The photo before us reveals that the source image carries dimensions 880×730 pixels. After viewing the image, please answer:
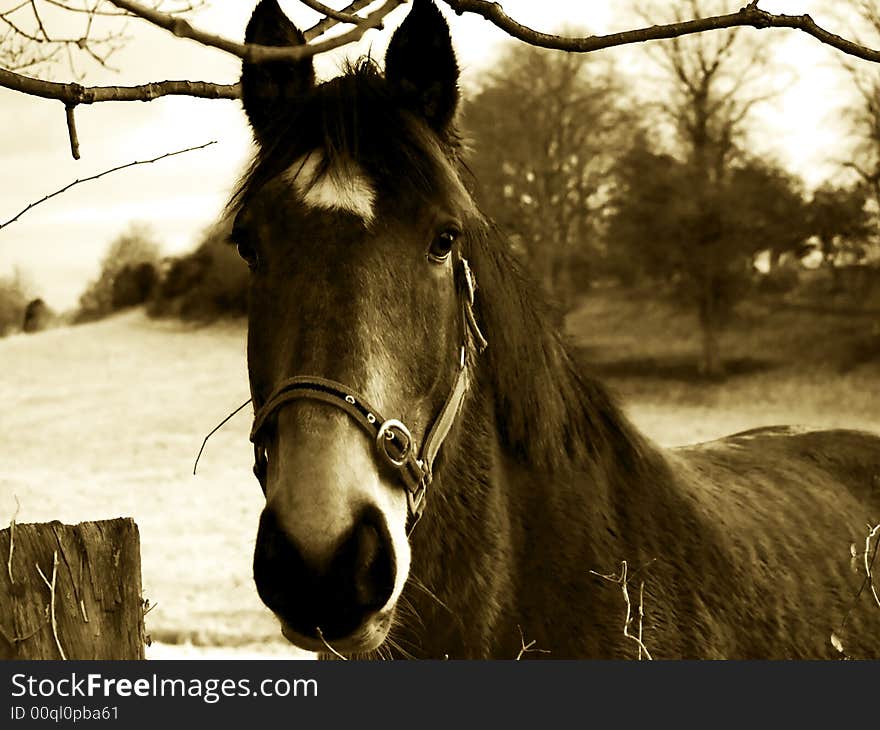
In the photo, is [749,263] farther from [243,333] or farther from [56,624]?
[56,624]

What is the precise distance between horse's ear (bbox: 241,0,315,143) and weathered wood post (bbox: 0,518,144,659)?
125 centimetres

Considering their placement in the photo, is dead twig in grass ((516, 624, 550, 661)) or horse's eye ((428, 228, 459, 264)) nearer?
horse's eye ((428, 228, 459, 264))

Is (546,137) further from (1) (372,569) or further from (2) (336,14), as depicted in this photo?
(1) (372,569)

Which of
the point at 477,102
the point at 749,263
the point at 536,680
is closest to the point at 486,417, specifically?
the point at 536,680

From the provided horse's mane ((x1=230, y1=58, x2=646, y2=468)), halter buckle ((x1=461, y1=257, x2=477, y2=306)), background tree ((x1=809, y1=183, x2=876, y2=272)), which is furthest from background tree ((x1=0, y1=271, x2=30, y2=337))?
background tree ((x1=809, y1=183, x2=876, y2=272))

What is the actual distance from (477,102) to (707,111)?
5.92 meters

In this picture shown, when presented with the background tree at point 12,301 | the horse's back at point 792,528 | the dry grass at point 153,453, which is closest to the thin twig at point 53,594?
the horse's back at point 792,528

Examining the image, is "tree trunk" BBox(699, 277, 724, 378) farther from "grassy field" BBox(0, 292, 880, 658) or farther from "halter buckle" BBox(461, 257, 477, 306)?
"halter buckle" BBox(461, 257, 477, 306)

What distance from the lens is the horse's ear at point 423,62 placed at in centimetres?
236

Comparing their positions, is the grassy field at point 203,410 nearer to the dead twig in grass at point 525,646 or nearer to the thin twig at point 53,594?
the dead twig in grass at point 525,646

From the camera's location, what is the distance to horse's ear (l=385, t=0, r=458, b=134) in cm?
236

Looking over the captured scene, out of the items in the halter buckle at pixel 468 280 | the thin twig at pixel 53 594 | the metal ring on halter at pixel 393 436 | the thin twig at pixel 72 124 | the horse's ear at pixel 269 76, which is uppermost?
the horse's ear at pixel 269 76

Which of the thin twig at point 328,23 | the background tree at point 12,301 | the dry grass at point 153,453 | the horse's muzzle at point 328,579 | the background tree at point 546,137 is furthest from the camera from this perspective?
the background tree at point 546,137

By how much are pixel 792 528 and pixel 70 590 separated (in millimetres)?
2562
